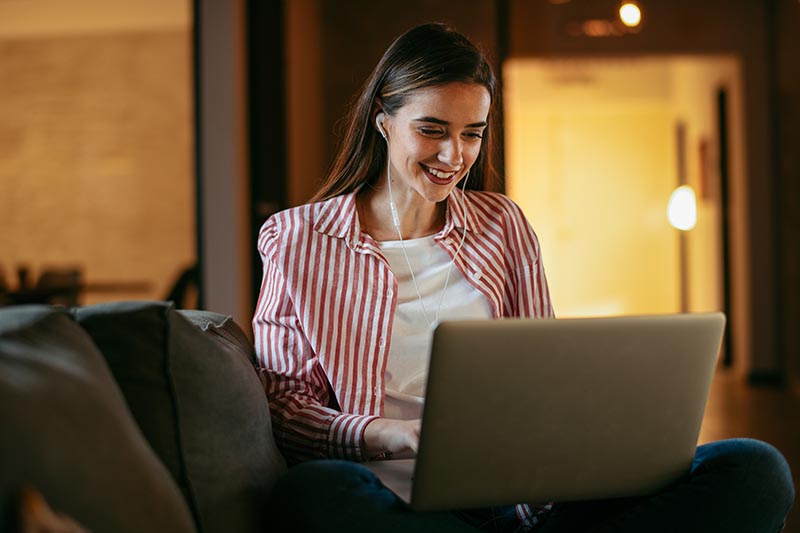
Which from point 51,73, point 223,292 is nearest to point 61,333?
point 223,292

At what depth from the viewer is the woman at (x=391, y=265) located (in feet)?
4.71

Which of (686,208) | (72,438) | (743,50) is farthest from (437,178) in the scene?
(686,208)

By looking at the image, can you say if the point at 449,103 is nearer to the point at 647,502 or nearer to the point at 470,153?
the point at 470,153

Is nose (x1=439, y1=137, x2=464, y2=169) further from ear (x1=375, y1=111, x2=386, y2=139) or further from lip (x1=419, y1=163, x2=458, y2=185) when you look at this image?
ear (x1=375, y1=111, x2=386, y2=139)

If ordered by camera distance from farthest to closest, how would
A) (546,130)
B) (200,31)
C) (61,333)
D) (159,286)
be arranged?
(546,130) < (159,286) < (200,31) < (61,333)

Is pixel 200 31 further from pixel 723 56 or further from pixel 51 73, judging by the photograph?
pixel 51 73

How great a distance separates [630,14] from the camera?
18.1ft

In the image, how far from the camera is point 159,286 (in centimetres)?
769

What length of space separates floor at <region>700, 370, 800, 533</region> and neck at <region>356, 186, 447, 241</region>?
1.39 metres

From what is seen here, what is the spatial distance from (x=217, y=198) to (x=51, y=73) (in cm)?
426

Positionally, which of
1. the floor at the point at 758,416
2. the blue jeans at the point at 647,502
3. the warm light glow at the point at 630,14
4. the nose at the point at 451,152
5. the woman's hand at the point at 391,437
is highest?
the warm light glow at the point at 630,14

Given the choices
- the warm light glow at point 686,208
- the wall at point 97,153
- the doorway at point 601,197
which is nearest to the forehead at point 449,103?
the warm light glow at point 686,208

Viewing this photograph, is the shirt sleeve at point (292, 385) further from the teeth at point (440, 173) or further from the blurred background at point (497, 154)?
the blurred background at point (497, 154)

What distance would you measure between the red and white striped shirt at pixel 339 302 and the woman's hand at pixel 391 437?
2 cm
